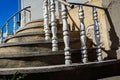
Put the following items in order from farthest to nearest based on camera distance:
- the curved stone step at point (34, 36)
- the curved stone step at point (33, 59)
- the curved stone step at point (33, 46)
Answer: the curved stone step at point (34, 36)
the curved stone step at point (33, 46)
the curved stone step at point (33, 59)

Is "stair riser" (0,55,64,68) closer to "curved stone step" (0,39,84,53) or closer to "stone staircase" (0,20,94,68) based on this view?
"stone staircase" (0,20,94,68)

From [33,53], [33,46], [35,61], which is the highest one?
[33,46]

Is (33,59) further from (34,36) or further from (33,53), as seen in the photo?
(34,36)

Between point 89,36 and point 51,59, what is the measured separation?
1.49 m

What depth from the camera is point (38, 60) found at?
3609mm

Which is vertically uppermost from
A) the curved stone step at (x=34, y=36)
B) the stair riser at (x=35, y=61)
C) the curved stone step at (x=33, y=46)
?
the curved stone step at (x=34, y=36)

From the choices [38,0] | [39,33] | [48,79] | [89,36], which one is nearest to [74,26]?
[89,36]

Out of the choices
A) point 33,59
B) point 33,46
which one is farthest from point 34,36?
point 33,59

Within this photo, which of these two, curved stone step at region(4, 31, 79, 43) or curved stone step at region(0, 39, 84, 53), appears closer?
curved stone step at region(0, 39, 84, 53)

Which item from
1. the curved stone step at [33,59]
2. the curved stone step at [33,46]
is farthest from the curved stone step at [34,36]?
the curved stone step at [33,59]

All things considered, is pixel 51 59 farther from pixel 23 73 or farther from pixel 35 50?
pixel 23 73

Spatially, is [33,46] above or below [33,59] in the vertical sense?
above

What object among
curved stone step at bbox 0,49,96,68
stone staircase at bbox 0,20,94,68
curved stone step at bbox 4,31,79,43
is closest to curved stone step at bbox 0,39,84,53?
stone staircase at bbox 0,20,94,68

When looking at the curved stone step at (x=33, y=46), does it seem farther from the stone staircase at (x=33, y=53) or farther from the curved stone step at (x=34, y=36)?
the curved stone step at (x=34, y=36)
